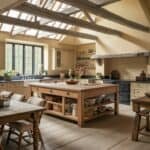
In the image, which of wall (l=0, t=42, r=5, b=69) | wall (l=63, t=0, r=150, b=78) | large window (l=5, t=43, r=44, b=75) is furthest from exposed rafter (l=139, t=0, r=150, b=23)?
wall (l=0, t=42, r=5, b=69)

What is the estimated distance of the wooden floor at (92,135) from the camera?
123 inches

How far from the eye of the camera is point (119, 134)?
3727mm

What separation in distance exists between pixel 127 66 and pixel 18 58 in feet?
15.0

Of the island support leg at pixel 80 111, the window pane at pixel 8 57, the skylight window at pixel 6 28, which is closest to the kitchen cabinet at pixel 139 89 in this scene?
the island support leg at pixel 80 111

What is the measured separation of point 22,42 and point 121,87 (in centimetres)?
449

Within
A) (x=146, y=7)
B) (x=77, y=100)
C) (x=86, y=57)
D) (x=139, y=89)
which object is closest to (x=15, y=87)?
(x=77, y=100)

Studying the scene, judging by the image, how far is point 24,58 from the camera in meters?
8.14

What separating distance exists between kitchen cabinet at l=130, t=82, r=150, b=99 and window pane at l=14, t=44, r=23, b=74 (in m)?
4.65

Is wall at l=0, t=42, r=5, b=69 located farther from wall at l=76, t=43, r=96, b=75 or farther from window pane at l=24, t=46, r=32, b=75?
wall at l=76, t=43, r=96, b=75

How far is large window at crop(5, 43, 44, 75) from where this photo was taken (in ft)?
25.1

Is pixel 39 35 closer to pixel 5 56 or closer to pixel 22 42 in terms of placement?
pixel 22 42

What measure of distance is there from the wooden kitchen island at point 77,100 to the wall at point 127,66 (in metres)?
2.48

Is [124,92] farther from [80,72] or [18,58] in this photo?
[18,58]

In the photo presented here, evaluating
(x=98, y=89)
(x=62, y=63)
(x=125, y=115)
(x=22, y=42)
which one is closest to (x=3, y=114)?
(x=98, y=89)
